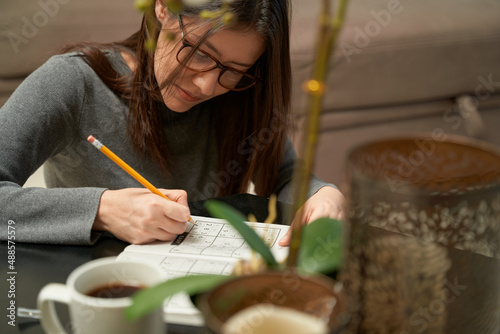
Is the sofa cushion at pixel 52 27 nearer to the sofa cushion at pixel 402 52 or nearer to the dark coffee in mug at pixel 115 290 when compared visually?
the sofa cushion at pixel 402 52

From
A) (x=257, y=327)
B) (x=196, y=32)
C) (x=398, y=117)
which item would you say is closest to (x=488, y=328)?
(x=257, y=327)

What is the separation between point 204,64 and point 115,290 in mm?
630

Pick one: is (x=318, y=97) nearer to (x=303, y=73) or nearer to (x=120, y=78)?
(x=120, y=78)

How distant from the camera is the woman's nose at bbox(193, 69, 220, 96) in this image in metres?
1.11

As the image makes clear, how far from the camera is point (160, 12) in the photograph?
118 centimetres

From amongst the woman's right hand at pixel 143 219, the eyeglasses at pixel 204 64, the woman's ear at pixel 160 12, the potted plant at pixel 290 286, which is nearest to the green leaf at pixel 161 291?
the potted plant at pixel 290 286

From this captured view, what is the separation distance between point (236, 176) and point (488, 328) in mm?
871

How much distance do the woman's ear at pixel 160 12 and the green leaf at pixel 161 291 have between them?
30.8 inches

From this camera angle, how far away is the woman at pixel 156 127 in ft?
3.09

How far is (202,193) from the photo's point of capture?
142cm

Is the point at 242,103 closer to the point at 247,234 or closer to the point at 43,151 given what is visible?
the point at 43,151

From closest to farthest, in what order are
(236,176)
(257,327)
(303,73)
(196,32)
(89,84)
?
(257,327), (196,32), (89,84), (236,176), (303,73)

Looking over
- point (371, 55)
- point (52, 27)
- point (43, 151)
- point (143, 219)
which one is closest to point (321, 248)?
point (143, 219)

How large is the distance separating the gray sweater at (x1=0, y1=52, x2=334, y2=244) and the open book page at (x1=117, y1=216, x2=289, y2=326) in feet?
0.38
